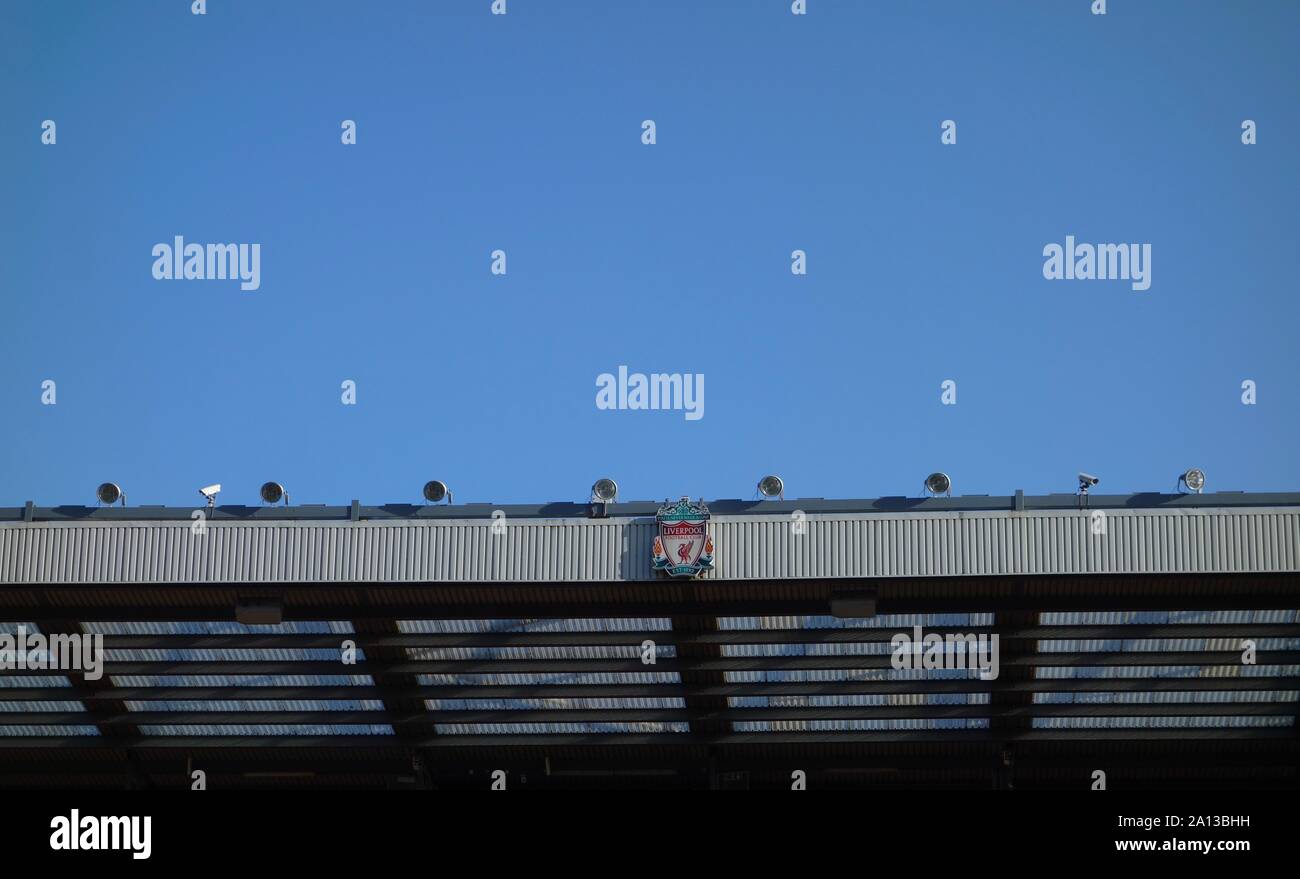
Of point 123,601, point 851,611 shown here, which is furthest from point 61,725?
point 851,611

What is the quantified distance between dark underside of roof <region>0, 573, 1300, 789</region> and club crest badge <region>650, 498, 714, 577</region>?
760 mm

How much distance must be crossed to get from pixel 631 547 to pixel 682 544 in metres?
1.19

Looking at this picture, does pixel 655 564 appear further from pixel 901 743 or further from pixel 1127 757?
pixel 1127 757

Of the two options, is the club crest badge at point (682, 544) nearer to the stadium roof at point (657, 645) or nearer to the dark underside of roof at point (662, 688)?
the stadium roof at point (657, 645)

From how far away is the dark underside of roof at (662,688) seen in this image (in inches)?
1597

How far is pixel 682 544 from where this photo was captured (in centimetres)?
3925

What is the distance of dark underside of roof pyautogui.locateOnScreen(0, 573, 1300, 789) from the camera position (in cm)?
4056

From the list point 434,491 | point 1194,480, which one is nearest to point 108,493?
point 434,491

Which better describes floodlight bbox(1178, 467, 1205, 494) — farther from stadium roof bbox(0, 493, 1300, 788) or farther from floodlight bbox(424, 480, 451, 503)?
floodlight bbox(424, 480, 451, 503)

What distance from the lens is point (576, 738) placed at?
4488 cm

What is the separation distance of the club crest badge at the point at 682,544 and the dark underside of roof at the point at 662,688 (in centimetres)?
76

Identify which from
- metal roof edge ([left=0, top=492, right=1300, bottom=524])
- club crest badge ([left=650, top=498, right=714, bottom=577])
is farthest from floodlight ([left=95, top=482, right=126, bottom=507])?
club crest badge ([left=650, top=498, right=714, bottom=577])
